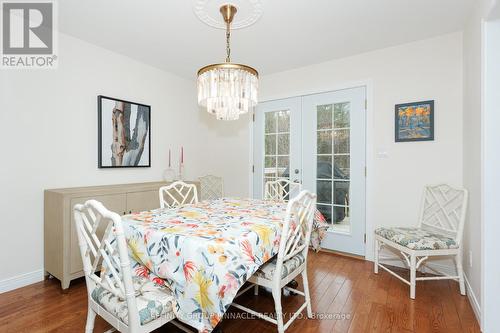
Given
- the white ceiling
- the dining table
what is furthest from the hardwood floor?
the white ceiling

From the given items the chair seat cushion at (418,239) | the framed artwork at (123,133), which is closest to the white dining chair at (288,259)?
the chair seat cushion at (418,239)

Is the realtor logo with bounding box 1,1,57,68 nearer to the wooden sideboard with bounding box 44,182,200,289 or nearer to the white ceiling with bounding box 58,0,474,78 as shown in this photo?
the white ceiling with bounding box 58,0,474,78

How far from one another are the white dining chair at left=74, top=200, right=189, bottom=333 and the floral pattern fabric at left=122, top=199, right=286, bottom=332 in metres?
0.08

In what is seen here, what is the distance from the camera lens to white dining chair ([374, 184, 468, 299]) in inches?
83.3

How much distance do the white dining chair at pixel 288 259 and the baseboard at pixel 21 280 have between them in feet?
6.55

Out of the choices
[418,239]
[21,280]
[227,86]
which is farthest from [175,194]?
[418,239]

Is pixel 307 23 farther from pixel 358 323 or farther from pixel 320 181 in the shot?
pixel 358 323

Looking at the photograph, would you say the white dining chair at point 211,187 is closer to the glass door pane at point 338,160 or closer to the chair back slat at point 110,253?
the glass door pane at point 338,160

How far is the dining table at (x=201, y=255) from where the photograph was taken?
1.19 m

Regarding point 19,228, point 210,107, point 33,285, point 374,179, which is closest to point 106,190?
point 19,228

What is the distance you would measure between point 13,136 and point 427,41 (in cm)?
400

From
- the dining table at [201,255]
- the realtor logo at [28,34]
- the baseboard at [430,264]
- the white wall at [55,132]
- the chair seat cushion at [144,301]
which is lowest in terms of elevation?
the baseboard at [430,264]

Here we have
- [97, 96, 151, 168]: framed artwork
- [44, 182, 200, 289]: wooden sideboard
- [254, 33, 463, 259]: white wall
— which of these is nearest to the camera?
[44, 182, 200, 289]: wooden sideboard

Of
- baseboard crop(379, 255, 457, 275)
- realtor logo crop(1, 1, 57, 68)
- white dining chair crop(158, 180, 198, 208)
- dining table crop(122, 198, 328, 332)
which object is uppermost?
realtor logo crop(1, 1, 57, 68)
